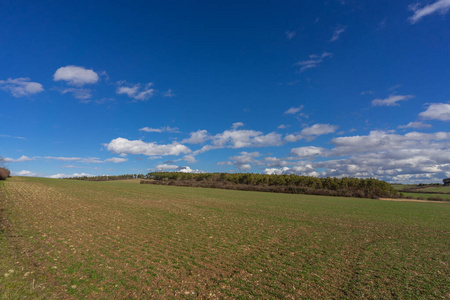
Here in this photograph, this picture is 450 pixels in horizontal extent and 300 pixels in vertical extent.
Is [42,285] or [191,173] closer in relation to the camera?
[42,285]

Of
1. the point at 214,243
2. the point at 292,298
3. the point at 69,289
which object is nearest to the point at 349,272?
the point at 292,298

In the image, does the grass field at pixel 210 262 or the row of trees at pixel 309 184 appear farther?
the row of trees at pixel 309 184

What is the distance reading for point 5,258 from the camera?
32.0 feet

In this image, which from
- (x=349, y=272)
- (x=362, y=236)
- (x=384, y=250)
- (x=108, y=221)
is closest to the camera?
(x=349, y=272)

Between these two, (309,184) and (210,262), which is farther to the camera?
(309,184)

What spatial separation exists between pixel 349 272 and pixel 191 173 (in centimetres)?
12621

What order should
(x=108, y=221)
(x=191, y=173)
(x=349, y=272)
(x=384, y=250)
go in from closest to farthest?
(x=349, y=272), (x=384, y=250), (x=108, y=221), (x=191, y=173)

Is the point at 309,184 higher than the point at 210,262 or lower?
higher

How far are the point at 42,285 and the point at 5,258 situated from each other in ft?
12.6

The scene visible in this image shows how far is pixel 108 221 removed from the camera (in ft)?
59.5

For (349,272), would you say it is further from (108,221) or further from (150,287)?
(108,221)

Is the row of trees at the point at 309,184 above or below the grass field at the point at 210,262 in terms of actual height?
above

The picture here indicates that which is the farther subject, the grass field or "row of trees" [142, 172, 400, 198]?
"row of trees" [142, 172, 400, 198]

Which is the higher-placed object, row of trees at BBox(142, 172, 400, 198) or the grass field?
row of trees at BBox(142, 172, 400, 198)
